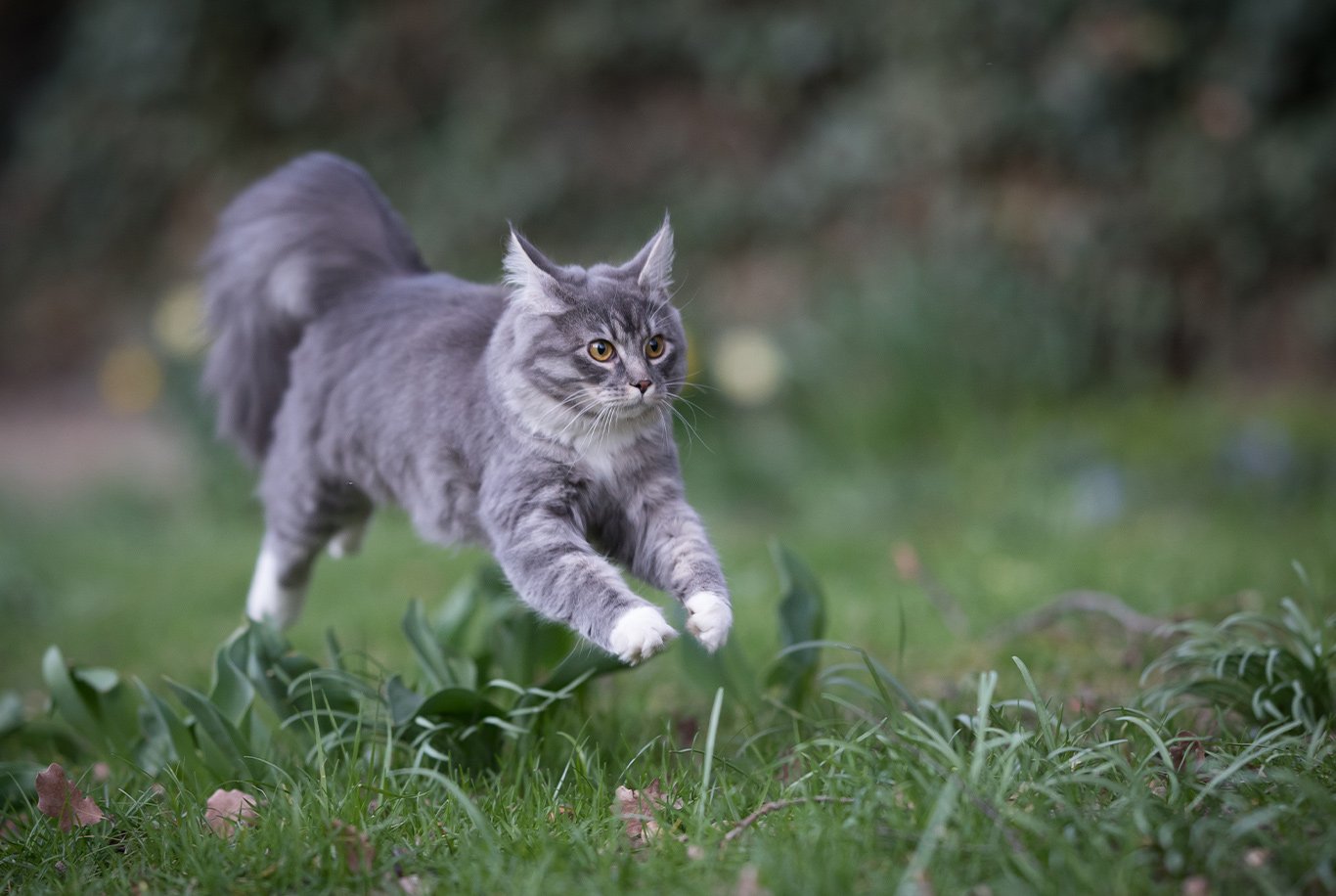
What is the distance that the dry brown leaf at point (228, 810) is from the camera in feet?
7.21

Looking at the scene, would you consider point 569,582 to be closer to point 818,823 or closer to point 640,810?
point 640,810

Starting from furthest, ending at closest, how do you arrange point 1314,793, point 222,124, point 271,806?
point 222,124, point 271,806, point 1314,793

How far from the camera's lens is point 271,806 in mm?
2186

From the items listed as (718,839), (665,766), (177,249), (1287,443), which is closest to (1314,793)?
(718,839)

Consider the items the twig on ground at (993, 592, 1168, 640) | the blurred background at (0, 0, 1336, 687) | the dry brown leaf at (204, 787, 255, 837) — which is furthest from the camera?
the blurred background at (0, 0, 1336, 687)

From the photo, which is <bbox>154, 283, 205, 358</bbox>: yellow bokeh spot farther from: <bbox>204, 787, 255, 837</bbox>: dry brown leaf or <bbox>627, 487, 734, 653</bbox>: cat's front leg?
<bbox>627, 487, 734, 653</bbox>: cat's front leg

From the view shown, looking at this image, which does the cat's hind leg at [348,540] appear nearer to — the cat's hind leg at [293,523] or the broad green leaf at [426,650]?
the cat's hind leg at [293,523]

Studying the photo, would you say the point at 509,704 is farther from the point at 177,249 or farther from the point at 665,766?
the point at 177,249

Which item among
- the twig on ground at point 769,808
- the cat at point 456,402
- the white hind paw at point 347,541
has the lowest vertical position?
the twig on ground at point 769,808

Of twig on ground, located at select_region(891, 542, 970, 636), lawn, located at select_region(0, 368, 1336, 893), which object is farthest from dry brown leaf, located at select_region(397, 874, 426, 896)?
twig on ground, located at select_region(891, 542, 970, 636)

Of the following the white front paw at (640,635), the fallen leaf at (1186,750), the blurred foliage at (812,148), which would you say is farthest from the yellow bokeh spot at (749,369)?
the white front paw at (640,635)

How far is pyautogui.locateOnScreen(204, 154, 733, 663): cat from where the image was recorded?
90.6 inches

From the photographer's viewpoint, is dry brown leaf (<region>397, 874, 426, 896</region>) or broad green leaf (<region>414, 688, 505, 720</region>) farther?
broad green leaf (<region>414, 688, 505, 720</region>)

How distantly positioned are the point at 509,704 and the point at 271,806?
724 millimetres
